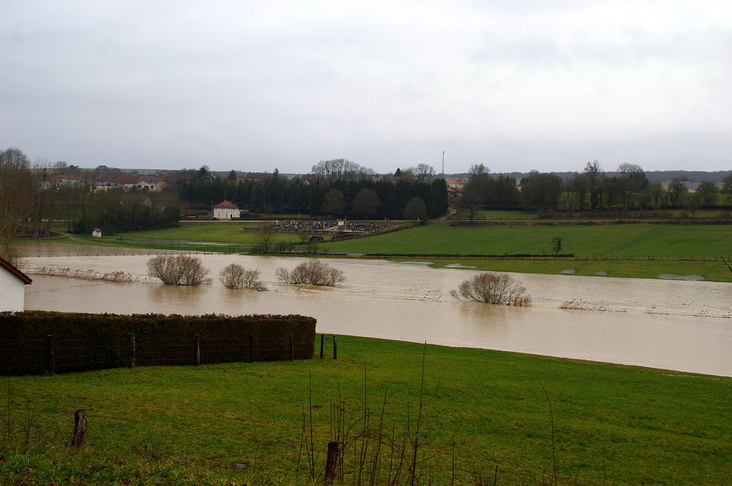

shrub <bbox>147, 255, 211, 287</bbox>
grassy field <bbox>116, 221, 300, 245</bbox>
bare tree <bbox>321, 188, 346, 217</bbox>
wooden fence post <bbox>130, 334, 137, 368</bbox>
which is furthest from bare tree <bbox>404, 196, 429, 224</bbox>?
wooden fence post <bbox>130, 334, 137, 368</bbox>

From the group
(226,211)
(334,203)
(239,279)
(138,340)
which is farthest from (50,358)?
(226,211)

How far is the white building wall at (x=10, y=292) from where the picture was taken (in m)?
18.8

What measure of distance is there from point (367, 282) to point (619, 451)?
40181 mm

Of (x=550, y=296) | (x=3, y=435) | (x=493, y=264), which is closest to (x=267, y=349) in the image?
(x=3, y=435)

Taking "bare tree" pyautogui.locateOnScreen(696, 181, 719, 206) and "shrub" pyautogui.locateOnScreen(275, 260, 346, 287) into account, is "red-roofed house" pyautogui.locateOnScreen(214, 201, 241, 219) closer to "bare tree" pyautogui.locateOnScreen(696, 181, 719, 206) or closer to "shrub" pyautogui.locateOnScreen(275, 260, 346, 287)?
"shrub" pyautogui.locateOnScreen(275, 260, 346, 287)

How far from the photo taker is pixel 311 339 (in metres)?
17.8

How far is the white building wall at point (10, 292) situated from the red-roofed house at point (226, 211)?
105 m

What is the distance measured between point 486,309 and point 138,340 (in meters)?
27.5

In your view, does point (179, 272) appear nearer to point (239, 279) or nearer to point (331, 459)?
point (239, 279)

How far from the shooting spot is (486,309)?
38.6 meters

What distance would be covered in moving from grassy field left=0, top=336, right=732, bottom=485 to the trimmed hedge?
0.52 metres

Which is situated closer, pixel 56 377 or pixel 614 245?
pixel 56 377

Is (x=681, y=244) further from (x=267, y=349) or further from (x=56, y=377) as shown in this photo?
(x=56, y=377)

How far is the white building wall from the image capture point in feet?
61.7
